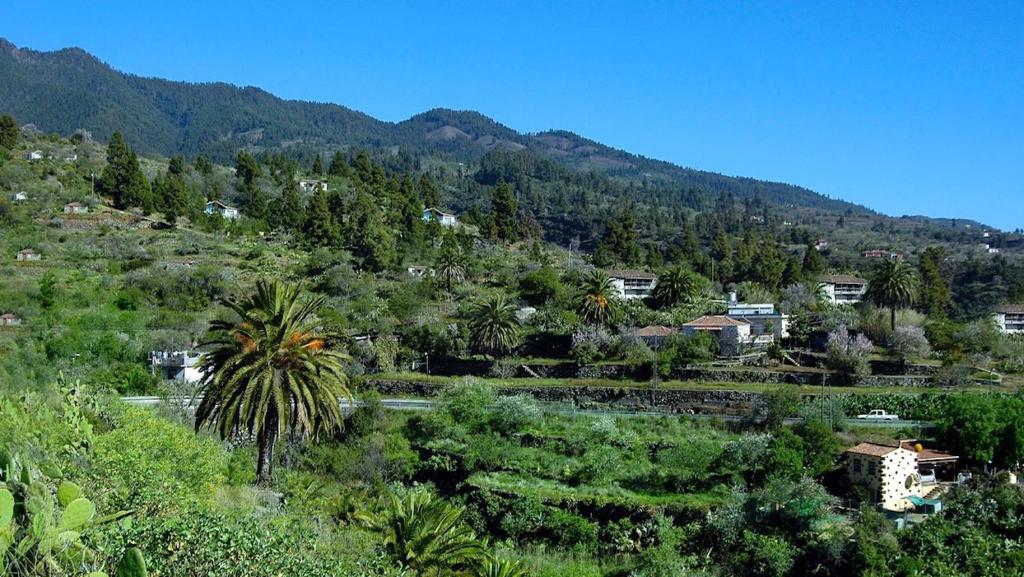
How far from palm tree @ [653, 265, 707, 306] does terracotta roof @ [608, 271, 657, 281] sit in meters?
4.97

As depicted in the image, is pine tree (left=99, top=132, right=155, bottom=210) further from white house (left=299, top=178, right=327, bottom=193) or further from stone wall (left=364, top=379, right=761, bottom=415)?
stone wall (left=364, top=379, right=761, bottom=415)

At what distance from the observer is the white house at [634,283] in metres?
67.1

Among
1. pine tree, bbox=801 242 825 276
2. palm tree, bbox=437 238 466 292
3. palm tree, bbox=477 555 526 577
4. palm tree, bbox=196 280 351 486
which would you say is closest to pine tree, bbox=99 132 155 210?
palm tree, bbox=437 238 466 292

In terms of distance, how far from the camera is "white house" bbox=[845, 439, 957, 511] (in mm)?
32062

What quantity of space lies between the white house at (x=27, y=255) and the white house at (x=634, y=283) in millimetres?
41024

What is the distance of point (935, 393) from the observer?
41969 millimetres

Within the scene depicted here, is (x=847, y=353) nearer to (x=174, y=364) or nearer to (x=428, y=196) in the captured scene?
(x=174, y=364)

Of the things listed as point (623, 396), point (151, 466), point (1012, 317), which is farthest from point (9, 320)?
point (1012, 317)

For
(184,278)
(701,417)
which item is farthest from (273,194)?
(701,417)

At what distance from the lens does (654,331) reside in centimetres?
5203

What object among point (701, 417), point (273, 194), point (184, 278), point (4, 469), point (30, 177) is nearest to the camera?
point (4, 469)

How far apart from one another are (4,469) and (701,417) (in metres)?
36.4

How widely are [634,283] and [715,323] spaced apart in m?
16.0

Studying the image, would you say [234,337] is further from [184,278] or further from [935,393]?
[184,278]
